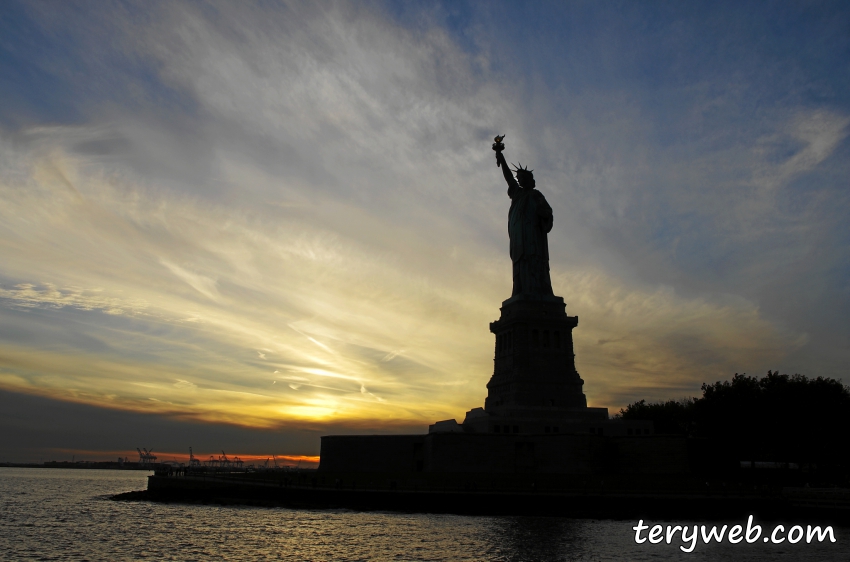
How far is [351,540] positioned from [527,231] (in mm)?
43438

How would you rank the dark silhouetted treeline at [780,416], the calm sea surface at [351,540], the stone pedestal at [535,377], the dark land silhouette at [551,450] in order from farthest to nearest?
→ the dark silhouetted treeline at [780,416], the stone pedestal at [535,377], the dark land silhouette at [551,450], the calm sea surface at [351,540]

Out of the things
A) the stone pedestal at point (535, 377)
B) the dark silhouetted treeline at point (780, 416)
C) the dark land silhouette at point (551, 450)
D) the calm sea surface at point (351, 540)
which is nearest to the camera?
the calm sea surface at point (351, 540)

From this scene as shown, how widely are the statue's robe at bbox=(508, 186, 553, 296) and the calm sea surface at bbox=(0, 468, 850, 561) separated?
104 feet

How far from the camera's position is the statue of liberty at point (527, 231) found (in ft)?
246

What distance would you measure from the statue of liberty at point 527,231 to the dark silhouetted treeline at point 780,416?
23204 mm

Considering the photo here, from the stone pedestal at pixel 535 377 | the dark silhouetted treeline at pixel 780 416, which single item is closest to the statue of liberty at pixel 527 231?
the stone pedestal at pixel 535 377

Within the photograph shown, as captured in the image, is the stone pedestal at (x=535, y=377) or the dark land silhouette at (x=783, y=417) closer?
the stone pedestal at (x=535, y=377)

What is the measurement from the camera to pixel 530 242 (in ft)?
250

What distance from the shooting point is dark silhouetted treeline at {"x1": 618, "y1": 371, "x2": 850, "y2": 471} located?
2923 inches

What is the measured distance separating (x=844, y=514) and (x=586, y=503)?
16386 millimetres

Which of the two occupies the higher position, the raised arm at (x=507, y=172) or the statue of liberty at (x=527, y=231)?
the raised arm at (x=507, y=172)

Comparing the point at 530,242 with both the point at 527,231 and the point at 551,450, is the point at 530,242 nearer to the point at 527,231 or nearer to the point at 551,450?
the point at 527,231

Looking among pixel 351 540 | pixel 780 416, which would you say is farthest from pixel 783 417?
pixel 351 540

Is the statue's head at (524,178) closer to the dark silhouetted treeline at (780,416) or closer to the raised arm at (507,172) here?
the raised arm at (507,172)
